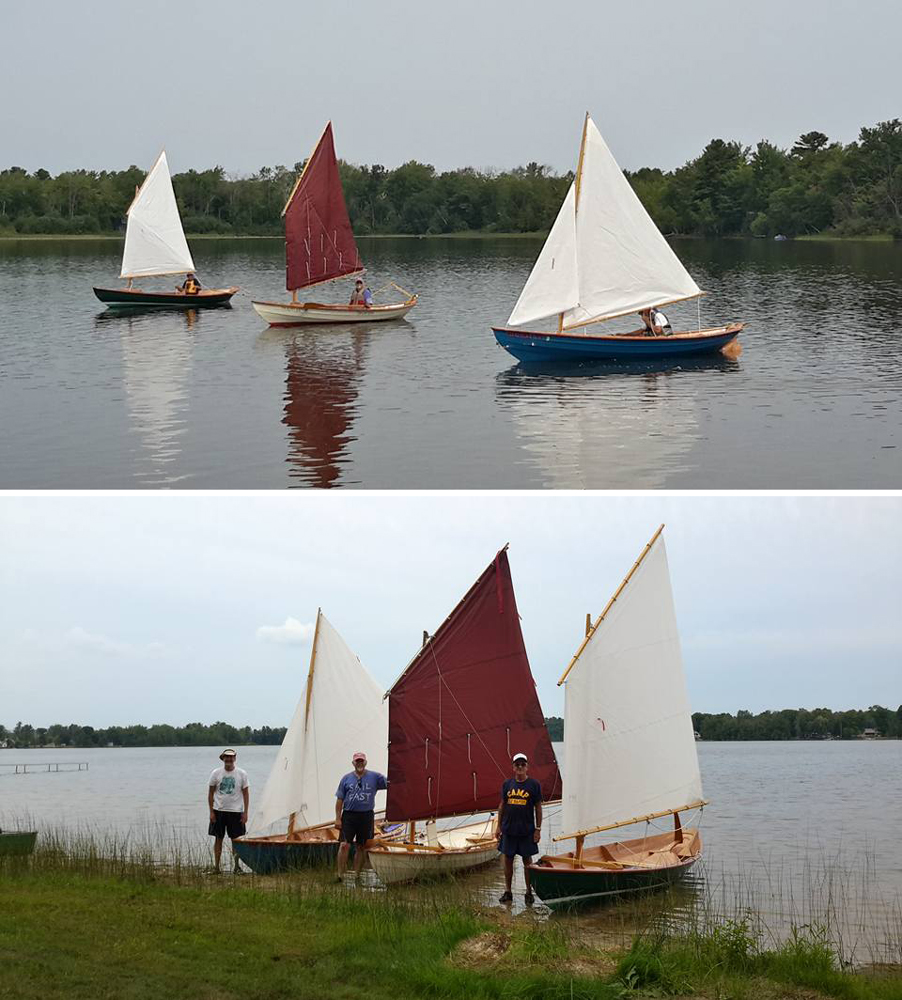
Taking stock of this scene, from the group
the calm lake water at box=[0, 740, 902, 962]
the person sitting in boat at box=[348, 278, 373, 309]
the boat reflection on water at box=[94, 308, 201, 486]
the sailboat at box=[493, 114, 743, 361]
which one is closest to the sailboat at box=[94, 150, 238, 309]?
the boat reflection on water at box=[94, 308, 201, 486]

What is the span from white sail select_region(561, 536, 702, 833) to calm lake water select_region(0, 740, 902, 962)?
1.42 metres

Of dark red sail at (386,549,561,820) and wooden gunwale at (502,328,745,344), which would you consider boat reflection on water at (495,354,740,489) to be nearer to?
wooden gunwale at (502,328,745,344)

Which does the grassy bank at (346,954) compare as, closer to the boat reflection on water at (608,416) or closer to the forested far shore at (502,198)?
the boat reflection on water at (608,416)

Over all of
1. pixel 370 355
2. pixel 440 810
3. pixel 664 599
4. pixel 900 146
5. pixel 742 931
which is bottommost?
pixel 440 810

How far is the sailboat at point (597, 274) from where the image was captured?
35.1 meters

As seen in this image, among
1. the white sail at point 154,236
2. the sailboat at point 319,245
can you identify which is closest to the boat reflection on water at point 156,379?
the sailboat at point 319,245

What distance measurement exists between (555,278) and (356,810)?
23.4 metres

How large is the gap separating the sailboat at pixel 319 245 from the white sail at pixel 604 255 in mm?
14518

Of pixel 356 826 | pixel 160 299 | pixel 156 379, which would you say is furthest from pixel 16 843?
pixel 160 299

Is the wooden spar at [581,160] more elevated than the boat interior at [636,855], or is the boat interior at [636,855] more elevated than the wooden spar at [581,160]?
the wooden spar at [581,160]

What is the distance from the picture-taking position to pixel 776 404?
105ft

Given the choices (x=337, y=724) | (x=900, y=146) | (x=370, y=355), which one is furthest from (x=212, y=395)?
(x=900, y=146)

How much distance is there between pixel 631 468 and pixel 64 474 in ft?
36.6

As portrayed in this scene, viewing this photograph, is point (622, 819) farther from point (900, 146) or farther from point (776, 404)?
point (900, 146)
